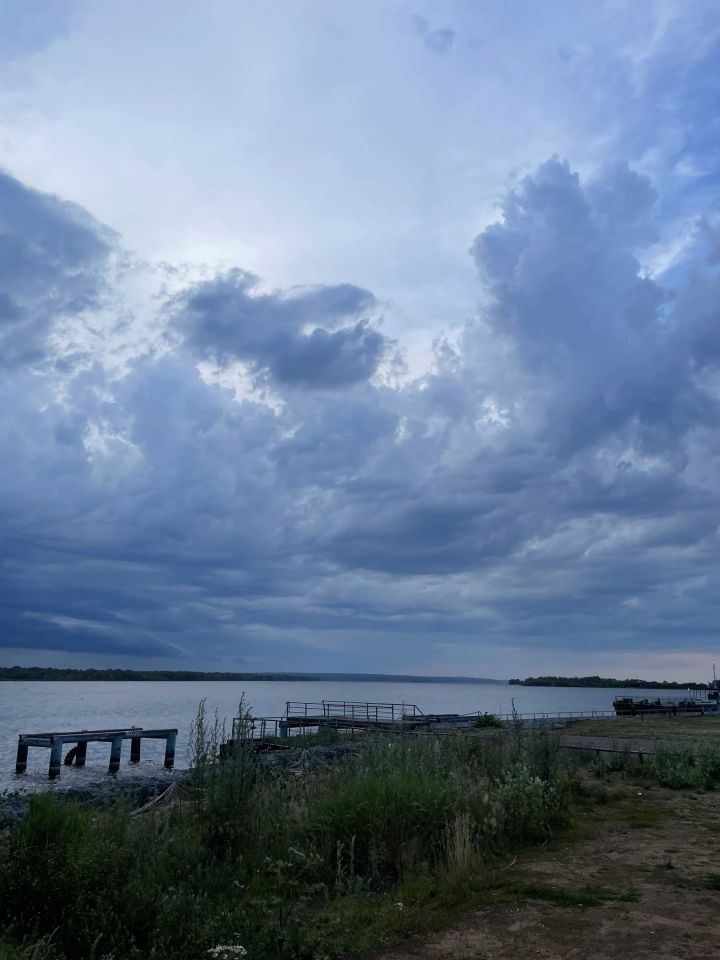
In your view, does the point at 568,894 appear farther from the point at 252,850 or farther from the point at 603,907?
the point at 252,850

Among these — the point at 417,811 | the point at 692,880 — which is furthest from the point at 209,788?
the point at 692,880

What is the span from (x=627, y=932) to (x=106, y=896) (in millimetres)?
4360

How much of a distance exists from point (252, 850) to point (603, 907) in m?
3.88

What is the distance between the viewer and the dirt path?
5996 mm

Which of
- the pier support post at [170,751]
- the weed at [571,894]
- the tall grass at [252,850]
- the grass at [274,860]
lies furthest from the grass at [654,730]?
the pier support post at [170,751]

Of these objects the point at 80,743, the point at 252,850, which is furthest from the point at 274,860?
the point at 80,743

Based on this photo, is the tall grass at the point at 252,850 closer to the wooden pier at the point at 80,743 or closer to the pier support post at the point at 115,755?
the wooden pier at the point at 80,743

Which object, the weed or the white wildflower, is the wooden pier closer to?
the weed

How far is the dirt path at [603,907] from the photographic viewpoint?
6.00 metres

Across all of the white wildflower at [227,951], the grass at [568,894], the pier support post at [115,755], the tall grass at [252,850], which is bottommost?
the pier support post at [115,755]

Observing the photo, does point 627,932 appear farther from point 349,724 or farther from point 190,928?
point 349,724

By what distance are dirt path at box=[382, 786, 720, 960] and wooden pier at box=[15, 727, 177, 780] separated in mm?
34569

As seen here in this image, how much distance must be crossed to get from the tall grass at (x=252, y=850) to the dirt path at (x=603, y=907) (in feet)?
2.39

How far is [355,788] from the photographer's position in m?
9.66
